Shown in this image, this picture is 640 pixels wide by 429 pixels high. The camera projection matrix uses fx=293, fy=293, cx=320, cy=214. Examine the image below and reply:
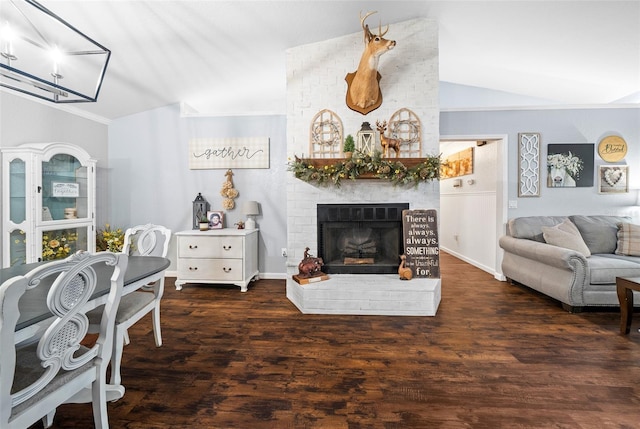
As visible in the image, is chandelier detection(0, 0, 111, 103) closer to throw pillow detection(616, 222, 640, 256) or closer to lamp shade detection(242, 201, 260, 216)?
lamp shade detection(242, 201, 260, 216)

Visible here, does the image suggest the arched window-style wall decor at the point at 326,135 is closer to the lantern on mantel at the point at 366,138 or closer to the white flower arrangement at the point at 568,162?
the lantern on mantel at the point at 366,138

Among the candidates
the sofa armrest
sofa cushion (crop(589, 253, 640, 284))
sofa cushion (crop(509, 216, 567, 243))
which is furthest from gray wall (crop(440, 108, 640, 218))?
sofa cushion (crop(589, 253, 640, 284))

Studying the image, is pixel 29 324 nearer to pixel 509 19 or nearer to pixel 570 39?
pixel 509 19

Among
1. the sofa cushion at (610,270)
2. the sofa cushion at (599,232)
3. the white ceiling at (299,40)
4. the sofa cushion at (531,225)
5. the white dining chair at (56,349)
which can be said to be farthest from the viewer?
the sofa cushion at (531,225)

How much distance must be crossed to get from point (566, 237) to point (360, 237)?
223 cm

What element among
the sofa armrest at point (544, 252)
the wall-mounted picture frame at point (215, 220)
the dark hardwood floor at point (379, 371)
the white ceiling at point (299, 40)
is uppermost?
the white ceiling at point (299, 40)

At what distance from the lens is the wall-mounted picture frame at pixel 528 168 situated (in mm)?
3955

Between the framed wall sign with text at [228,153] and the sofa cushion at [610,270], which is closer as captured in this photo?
the sofa cushion at [610,270]

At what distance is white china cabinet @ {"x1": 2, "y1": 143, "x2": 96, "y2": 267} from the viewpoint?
284cm

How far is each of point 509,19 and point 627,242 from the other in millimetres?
2763

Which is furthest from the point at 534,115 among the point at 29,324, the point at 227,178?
the point at 29,324

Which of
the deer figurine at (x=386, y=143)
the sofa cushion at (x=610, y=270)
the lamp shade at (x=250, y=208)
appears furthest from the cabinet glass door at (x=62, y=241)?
the sofa cushion at (x=610, y=270)

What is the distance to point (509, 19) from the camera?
3061 millimetres

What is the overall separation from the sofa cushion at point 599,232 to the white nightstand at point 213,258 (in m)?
4.08
